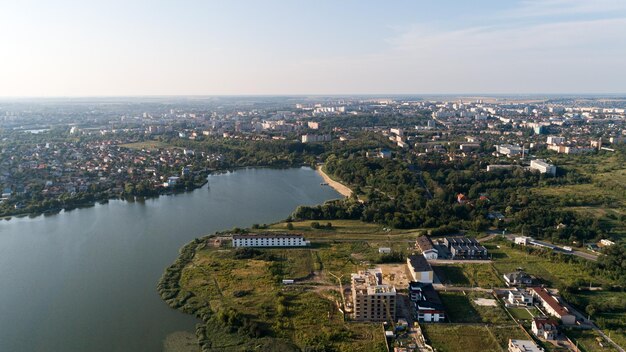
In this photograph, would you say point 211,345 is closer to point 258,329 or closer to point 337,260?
point 258,329

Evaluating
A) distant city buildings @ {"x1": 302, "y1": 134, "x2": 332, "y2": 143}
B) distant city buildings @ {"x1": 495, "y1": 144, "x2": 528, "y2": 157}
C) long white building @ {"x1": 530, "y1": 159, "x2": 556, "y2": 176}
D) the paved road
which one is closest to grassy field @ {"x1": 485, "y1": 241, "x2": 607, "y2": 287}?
the paved road

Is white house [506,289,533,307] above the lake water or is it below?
above

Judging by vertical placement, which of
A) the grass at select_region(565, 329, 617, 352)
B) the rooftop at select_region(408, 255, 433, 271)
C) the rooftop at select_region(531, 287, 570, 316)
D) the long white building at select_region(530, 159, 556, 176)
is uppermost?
the long white building at select_region(530, 159, 556, 176)

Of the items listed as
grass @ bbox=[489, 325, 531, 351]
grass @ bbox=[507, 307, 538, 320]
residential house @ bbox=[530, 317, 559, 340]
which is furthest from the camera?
grass @ bbox=[507, 307, 538, 320]

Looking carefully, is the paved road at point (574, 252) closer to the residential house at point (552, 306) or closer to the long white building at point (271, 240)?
the residential house at point (552, 306)

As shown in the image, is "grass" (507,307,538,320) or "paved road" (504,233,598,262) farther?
"paved road" (504,233,598,262)

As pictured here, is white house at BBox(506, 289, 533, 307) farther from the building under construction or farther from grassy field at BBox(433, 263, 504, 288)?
the building under construction

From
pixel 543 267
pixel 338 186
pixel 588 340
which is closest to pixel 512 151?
pixel 338 186
